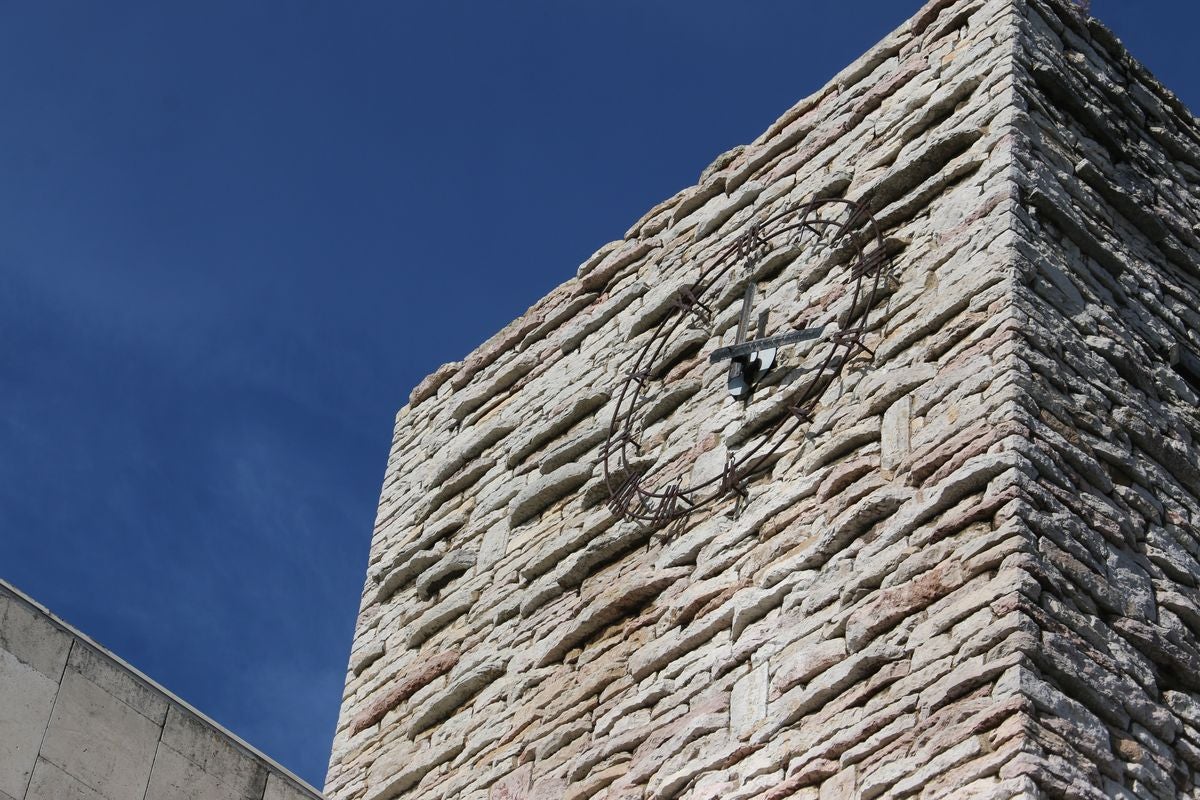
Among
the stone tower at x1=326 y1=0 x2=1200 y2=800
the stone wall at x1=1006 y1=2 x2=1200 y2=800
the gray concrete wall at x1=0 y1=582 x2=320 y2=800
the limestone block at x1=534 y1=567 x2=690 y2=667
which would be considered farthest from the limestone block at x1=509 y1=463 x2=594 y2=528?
the stone wall at x1=1006 y1=2 x2=1200 y2=800

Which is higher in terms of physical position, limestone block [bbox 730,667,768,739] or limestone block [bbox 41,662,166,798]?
limestone block [bbox 730,667,768,739]

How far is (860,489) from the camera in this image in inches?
234

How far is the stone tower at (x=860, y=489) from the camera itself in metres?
5.23

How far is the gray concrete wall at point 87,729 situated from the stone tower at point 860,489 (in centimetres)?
118

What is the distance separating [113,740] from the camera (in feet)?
18.8

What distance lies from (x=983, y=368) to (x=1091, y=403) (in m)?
0.35

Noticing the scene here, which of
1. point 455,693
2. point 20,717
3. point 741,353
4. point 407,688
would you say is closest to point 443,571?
point 407,688

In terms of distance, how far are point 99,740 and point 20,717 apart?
0.26 metres

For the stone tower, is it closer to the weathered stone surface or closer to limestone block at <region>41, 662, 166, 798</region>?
the weathered stone surface

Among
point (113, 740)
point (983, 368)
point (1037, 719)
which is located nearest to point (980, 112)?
point (983, 368)

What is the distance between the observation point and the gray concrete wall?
551cm

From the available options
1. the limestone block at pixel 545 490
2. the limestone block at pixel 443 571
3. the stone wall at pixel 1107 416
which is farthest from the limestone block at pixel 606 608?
the stone wall at pixel 1107 416

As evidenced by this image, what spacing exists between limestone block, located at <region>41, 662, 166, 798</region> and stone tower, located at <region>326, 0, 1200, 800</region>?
1.36 metres

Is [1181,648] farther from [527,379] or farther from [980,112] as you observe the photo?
[527,379]
